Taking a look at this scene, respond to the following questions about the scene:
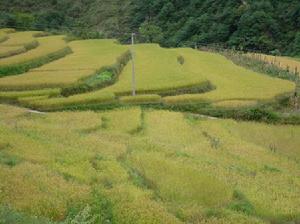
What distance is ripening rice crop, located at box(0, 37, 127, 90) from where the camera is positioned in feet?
73.9

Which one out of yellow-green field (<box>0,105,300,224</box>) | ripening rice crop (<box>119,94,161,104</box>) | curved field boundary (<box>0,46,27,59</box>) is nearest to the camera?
yellow-green field (<box>0,105,300,224</box>)

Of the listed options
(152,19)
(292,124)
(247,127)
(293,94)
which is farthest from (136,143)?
(152,19)

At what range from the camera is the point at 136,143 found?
1427 cm

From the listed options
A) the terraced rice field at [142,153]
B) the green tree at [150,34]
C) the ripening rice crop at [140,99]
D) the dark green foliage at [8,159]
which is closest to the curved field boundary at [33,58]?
the terraced rice field at [142,153]

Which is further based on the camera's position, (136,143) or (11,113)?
(11,113)

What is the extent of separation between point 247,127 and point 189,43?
92.1 feet

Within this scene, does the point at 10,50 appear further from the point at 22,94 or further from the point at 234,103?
the point at 234,103

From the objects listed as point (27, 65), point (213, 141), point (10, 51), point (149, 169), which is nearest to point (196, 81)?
point (213, 141)

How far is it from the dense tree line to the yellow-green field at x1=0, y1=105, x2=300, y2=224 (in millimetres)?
26668

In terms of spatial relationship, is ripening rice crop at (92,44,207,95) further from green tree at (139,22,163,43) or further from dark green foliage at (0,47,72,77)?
green tree at (139,22,163,43)

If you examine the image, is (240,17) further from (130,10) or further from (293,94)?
(293,94)

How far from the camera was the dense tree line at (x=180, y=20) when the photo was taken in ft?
143

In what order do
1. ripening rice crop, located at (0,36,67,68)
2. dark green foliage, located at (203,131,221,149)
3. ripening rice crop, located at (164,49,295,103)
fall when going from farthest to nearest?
1. ripening rice crop, located at (0,36,67,68)
2. ripening rice crop, located at (164,49,295,103)
3. dark green foliage, located at (203,131,221,149)

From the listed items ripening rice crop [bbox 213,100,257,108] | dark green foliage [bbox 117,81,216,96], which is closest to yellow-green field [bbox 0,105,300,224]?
ripening rice crop [bbox 213,100,257,108]
